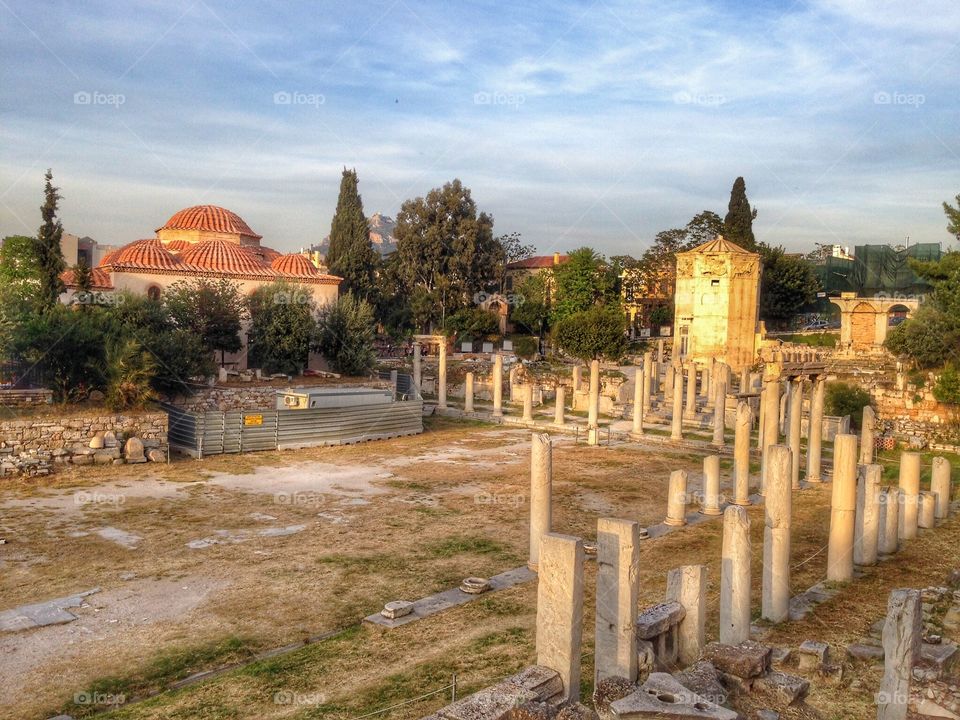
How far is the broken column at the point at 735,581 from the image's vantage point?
889cm

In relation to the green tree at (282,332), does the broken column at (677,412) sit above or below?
below

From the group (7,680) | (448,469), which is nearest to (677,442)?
(448,469)

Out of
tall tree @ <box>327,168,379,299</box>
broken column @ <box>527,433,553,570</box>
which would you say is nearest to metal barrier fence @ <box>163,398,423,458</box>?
Answer: broken column @ <box>527,433,553,570</box>

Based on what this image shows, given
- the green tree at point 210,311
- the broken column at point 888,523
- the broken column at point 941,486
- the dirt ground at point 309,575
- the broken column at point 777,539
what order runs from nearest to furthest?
the dirt ground at point 309,575 < the broken column at point 777,539 < the broken column at point 888,523 < the broken column at point 941,486 < the green tree at point 210,311

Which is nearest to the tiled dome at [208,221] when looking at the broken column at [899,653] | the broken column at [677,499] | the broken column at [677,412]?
the broken column at [677,412]

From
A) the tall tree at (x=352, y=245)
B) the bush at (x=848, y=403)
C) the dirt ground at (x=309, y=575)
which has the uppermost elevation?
the tall tree at (x=352, y=245)

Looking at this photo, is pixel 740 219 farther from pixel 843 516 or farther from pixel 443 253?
pixel 843 516

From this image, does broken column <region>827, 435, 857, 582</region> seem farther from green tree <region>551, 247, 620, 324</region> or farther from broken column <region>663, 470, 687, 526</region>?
green tree <region>551, 247, 620, 324</region>

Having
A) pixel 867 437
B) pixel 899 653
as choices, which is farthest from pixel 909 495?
pixel 899 653

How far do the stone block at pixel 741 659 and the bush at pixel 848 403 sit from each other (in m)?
22.0

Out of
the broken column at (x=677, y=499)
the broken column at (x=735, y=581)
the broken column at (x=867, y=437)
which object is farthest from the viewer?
the broken column at (x=867, y=437)

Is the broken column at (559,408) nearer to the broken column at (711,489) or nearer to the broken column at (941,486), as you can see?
the broken column at (711,489)

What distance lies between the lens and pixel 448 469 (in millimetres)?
20500

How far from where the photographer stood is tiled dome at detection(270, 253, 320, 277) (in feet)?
124
